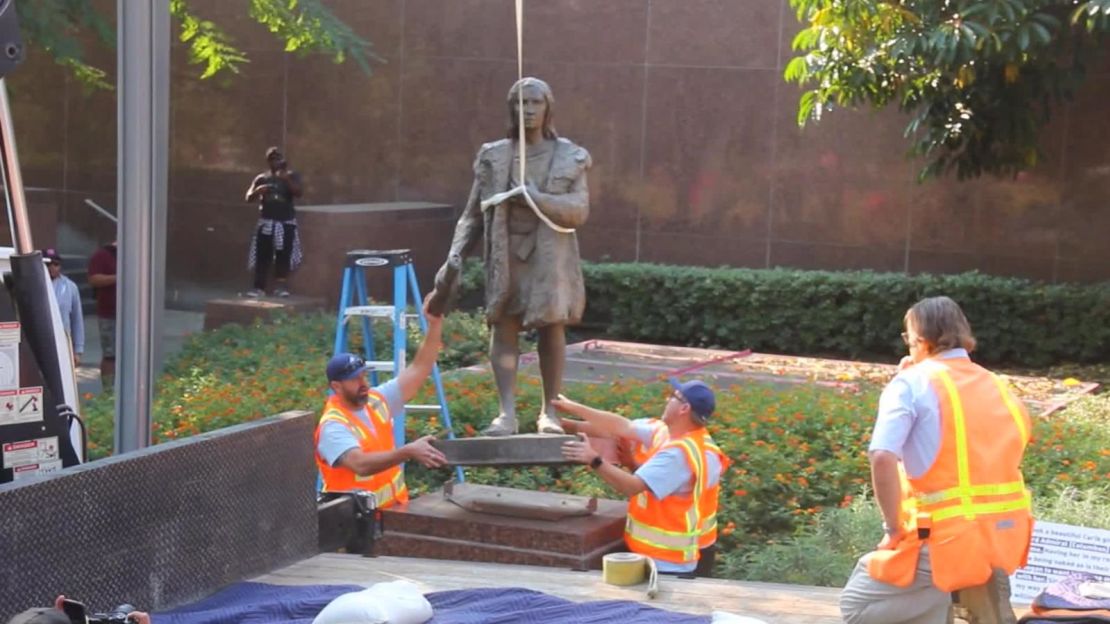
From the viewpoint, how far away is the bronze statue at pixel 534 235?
827 cm

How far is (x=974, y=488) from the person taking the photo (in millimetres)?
5434

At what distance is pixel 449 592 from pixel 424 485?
12.7ft

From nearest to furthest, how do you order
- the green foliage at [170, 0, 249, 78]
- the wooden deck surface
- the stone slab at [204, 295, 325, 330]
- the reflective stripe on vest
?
the reflective stripe on vest
the wooden deck surface
the green foliage at [170, 0, 249, 78]
the stone slab at [204, 295, 325, 330]

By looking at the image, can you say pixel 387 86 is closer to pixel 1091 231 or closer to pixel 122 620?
pixel 1091 231

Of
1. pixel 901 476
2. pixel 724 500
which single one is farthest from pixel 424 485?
pixel 901 476

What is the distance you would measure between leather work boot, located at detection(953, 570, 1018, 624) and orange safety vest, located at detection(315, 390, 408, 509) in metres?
2.97

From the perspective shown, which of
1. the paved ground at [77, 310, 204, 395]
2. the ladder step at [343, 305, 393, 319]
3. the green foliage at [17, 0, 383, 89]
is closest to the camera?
the ladder step at [343, 305, 393, 319]

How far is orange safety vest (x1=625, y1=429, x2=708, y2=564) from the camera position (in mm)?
6965

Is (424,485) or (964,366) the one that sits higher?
(964,366)

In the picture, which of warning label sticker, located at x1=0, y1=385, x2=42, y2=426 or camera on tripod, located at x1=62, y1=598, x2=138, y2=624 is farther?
warning label sticker, located at x1=0, y1=385, x2=42, y2=426

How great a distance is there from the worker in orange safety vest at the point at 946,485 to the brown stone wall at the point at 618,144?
11.8 meters

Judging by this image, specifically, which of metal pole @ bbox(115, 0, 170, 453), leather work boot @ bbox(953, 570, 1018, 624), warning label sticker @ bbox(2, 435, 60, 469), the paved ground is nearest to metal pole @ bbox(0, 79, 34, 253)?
metal pole @ bbox(115, 0, 170, 453)

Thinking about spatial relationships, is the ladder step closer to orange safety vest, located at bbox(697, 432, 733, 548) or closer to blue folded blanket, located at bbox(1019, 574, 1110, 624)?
orange safety vest, located at bbox(697, 432, 733, 548)

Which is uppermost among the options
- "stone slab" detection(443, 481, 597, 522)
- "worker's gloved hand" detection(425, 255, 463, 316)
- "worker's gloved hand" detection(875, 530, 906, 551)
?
"worker's gloved hand" detection(425, 255, 463, 316)
